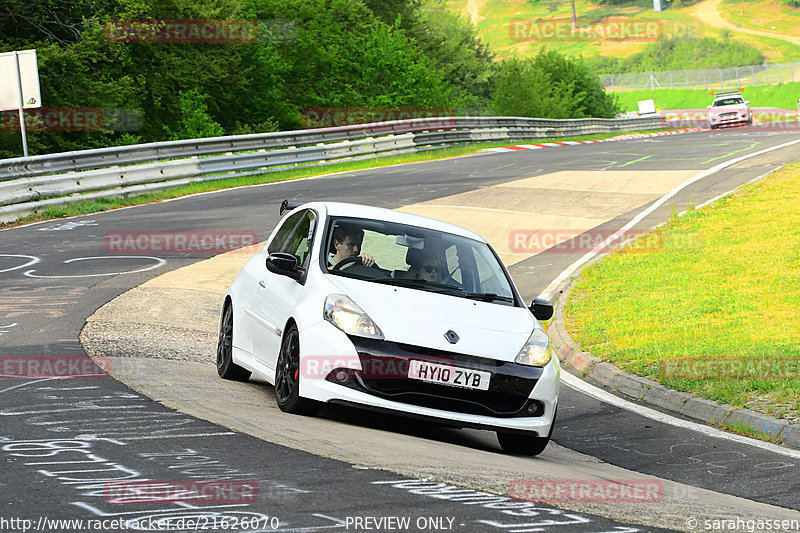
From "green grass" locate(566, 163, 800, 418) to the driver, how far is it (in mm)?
3507

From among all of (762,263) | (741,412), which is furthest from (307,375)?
(762,263)

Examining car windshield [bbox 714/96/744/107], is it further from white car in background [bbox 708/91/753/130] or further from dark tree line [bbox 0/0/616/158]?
dark tree line [bbox 0/0/616/158]

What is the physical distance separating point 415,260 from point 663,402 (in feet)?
9.95

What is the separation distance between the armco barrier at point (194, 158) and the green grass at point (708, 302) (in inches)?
466

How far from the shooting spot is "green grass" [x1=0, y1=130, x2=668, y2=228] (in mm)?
21703

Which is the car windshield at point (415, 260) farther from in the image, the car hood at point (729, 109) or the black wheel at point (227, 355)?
the car hood at point (729, 109)

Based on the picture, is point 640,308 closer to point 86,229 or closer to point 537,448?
point 537,448

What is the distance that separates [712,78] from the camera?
108625 millimetres

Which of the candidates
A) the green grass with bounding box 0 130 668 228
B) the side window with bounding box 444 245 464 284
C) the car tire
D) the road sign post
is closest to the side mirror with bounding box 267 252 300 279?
the side window with bounding box 444 245 464 284

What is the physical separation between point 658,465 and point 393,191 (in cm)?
1779

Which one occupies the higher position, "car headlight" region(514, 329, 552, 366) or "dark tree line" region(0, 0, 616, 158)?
"dark tree line" region(0, 0, 616, 158)

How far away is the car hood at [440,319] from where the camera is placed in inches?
277

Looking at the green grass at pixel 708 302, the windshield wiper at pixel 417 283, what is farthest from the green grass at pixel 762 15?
the windshield wiper at pixel 417 283

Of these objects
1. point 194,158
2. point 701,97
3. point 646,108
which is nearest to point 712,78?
point 701,97
